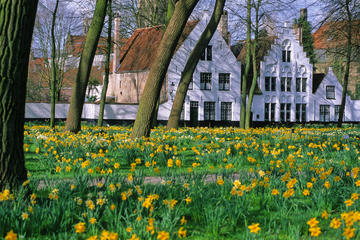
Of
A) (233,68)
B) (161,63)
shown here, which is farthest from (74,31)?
(233,68)

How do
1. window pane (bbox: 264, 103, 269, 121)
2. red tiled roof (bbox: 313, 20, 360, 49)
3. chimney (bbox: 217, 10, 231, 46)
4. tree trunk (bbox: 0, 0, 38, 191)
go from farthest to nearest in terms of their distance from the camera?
window pane (bbox: 264, 103, 269, 121) < chimney (bbox: 217, 10, 231, 46) < red tiled roof (bbox: 313, 20, 360, 49) < tree trunk (bbox: 0, 0, 38, 191)

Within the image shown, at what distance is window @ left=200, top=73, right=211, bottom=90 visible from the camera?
38344 millimetres

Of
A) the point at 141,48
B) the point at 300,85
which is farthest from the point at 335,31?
the point at 141,48

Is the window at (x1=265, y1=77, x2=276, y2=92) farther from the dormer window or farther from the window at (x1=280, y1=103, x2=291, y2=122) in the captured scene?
the dormer window

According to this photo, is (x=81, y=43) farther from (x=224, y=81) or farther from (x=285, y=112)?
(x=285, y=112)

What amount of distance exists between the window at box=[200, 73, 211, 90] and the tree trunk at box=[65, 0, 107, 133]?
2508 centimetres

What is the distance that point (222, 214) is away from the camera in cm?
384

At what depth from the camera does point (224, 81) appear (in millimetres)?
39094

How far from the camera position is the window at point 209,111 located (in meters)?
38.2

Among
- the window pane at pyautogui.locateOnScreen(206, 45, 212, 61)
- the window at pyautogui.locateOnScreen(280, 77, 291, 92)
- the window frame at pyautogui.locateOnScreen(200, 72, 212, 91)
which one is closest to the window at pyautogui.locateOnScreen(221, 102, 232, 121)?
the window frame at pyautogui.locateOnScreen(200, 72, 212, 91)

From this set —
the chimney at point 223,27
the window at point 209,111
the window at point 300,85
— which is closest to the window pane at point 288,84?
the window at point 300,85

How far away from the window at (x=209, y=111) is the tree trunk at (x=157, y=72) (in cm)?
2721

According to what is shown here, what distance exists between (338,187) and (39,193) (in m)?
3.43

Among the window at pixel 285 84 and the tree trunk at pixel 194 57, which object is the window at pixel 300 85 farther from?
the tree trunk at pixel 194 57
